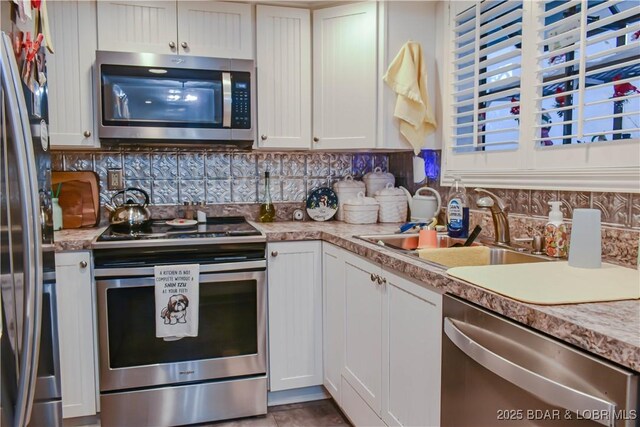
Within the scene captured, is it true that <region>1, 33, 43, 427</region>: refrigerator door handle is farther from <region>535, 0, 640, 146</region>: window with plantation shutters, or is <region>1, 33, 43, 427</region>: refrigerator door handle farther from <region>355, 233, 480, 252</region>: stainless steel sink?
<region>535, 0, 640, 146</region>: window with plantation shutters

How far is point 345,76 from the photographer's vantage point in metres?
2.52

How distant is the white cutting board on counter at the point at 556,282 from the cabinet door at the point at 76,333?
63.2 inches

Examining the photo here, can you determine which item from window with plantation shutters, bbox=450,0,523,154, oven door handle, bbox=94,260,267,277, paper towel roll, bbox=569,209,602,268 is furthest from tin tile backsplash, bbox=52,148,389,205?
paper towel roll, bbox=569,209,602,268

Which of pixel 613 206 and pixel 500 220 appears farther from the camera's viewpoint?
pixel 500 220

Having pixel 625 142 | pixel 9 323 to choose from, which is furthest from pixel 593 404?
pixel 9 323

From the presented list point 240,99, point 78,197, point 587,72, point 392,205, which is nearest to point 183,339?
point 78,197

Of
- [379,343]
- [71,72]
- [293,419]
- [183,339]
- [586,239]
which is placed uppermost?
[71,72]

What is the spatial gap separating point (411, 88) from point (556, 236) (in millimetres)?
1102

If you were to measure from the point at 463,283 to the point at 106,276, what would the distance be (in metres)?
1.55

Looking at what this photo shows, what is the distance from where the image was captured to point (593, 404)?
0.82 meters

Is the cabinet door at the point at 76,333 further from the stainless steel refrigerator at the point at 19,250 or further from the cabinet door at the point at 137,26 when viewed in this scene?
the cabinet door at the point at 137,26

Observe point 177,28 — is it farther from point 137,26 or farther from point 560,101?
point 560,101

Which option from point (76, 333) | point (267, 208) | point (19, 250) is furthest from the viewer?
point (267, 208)

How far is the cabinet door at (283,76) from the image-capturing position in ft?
8.25
